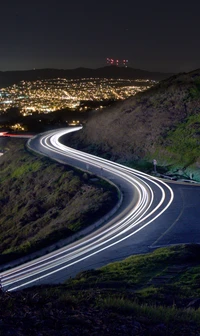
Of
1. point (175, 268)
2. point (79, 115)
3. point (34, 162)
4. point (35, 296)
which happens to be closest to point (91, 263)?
point (175, 268)

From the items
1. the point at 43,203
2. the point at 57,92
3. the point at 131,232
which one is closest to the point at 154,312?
the point at 131,232

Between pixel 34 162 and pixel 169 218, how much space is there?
70.3ft

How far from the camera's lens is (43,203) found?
30297 millimetres

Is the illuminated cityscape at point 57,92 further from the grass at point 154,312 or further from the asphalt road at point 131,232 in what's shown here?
the grass at point 154,312

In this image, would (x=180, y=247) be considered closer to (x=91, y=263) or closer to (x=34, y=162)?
(x=91, y=263)

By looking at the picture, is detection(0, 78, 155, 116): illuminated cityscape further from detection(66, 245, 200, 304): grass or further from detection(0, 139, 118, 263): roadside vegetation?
detection(66, 245, 200, 304): grass

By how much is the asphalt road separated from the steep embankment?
17.5 feet

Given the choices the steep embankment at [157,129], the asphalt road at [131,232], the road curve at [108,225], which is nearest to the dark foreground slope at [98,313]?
the asphalt road at [131,232]

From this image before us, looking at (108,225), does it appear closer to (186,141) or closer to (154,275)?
(154,275)

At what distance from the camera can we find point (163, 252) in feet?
49.9

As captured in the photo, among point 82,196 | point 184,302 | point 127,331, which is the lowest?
point 82,196

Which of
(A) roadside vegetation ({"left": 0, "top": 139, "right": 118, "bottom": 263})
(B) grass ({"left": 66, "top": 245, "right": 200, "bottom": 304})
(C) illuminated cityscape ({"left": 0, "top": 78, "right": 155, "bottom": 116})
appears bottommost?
(A) roadside vegetation ({"left": 0, "top": 139, "right": 118, "bottom": 263})

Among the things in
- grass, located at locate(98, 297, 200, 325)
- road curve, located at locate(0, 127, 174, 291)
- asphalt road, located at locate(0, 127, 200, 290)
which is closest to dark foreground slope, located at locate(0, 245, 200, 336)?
grass, located at locate(98, 297, 200, 325)

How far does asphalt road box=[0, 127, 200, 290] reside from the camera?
15594 millimetres
